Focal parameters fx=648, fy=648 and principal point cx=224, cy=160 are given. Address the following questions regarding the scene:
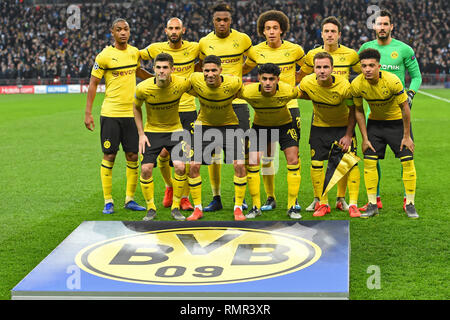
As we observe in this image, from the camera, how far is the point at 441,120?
57.1 feet

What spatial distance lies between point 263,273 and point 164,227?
5.55 feet

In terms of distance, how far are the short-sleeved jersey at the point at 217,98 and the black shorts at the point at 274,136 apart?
28 centimetres

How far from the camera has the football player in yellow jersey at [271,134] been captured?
683 cm

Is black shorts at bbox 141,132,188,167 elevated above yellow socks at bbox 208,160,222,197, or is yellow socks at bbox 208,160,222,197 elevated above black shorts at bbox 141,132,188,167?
black shorts at bbox 141,132,188,167

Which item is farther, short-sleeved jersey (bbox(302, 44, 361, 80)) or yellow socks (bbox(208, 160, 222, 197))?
yellow socks (bbox(208, 160, 222, 197))

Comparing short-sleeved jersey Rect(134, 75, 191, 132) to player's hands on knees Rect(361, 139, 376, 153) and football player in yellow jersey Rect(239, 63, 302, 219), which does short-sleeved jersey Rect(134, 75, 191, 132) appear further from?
player's hands on knees Rect(361, 139, 376, 153)

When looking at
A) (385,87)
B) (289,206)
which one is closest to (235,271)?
(289,206)

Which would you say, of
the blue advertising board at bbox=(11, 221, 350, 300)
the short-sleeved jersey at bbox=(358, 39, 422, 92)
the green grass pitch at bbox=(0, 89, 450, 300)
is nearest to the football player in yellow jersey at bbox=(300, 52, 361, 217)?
the green grass pitch at bbox=(0, 89, 450, 300)

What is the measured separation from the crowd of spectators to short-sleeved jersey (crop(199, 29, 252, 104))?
2712 cm

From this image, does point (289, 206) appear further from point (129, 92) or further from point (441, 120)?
point (441, 120)

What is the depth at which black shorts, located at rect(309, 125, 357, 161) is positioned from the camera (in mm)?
7156

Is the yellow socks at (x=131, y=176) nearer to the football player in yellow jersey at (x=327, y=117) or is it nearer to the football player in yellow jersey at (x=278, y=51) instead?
the football player in yellow jersey at (x=278, y=51)

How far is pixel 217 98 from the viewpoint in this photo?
677 centimetres
